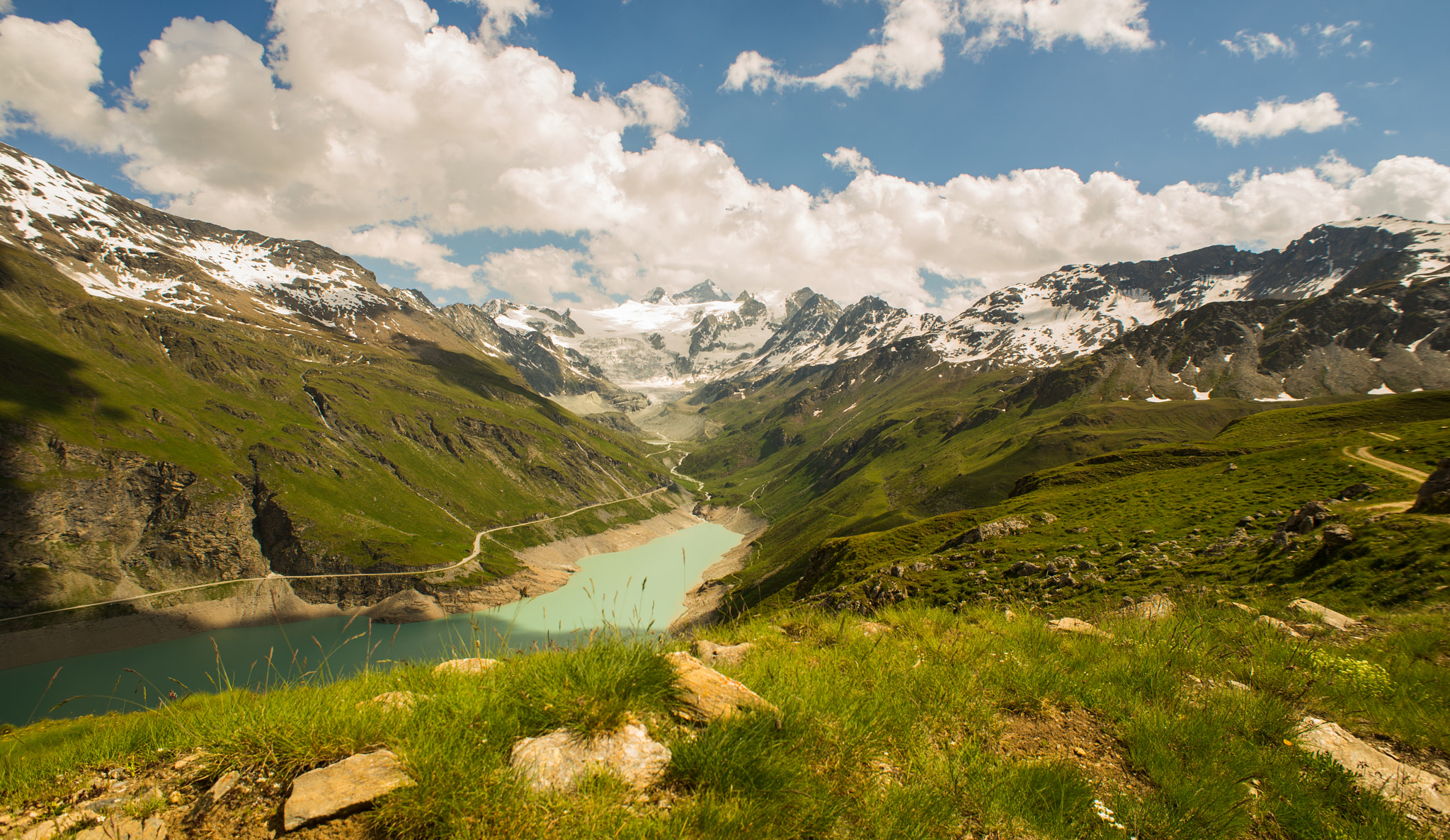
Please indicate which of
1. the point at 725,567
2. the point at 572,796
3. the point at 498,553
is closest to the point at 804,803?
the point at 572,796

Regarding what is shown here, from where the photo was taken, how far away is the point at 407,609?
123 meters

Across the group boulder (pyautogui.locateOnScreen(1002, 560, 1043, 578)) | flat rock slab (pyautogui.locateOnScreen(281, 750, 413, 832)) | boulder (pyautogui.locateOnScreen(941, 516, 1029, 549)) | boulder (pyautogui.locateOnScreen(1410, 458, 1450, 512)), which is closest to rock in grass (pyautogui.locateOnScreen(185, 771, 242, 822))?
flat rock slab (pyautogui.locateOnScreen(281, 750, 413, 832))

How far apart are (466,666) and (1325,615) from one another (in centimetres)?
1195

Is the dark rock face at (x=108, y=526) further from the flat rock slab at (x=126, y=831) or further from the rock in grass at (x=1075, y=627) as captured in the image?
the rock in grass at (x=1075, y=627)

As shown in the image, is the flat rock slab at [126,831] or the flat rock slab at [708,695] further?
the flat rock slab at [708,695]

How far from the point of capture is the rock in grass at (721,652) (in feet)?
21.7

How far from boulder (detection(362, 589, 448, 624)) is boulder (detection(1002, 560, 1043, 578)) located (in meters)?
127

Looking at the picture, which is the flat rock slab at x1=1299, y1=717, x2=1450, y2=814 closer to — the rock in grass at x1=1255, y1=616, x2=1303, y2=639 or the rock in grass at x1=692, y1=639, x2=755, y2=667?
the rock in grass at x1=1255, y1=616, x2=1303, y2=639

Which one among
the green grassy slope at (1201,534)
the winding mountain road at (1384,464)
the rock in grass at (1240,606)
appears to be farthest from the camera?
the winding mountain road at (1384,464)

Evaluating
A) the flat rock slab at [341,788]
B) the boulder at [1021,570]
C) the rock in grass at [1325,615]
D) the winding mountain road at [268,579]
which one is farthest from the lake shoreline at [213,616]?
the rock in grass at [1325,615]

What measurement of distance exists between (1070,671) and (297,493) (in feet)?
619

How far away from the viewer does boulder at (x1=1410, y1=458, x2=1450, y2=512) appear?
1928 centimetres

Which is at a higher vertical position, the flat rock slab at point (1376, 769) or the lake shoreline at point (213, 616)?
the flat rock slab at point (1376, 769)

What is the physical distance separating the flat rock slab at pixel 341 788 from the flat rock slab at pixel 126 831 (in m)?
0.70
